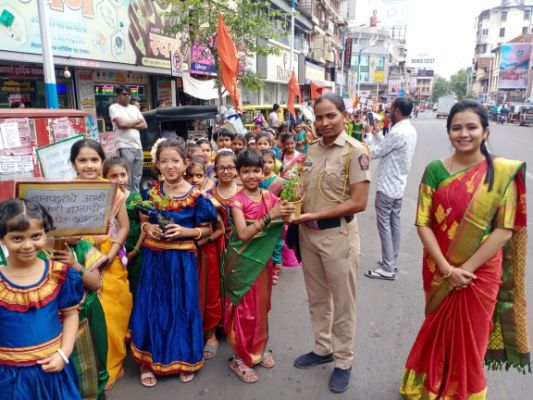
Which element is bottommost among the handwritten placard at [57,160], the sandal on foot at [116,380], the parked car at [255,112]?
the sandal on foot at [116,380]

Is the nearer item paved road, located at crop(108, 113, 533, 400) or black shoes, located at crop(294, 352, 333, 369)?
paved road, located at crop(108, 113, 533, 400)

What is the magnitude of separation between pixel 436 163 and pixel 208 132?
27.4 feet

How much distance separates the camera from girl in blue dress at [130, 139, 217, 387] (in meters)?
2.87

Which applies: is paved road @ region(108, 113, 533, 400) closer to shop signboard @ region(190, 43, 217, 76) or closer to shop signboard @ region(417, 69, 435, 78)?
shop signboard @ region(190, 43, 217, 76)

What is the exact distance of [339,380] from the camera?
2.89 meters

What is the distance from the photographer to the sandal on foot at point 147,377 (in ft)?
9.61

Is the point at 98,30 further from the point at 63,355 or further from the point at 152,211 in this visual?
the point at 63,355

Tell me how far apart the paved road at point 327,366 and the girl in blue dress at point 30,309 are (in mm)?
1003

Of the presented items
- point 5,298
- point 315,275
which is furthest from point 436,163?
point 5,298

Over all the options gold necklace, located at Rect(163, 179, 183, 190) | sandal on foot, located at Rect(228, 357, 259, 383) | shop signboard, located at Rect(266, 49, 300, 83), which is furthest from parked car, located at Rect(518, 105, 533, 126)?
gold necklace, located at Rect(163, 179, 183, 190)

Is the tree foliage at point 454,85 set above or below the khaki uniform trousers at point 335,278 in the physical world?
above

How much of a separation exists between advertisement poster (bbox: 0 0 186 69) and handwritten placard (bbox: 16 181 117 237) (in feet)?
20.9

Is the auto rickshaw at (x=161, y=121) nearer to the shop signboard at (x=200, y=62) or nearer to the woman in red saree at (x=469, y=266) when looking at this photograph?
the shop signboard at (x=200, y=62)

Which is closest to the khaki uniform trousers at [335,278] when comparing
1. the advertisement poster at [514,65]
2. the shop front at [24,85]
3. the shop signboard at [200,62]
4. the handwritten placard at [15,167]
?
the handwritten placard at [15,167]
